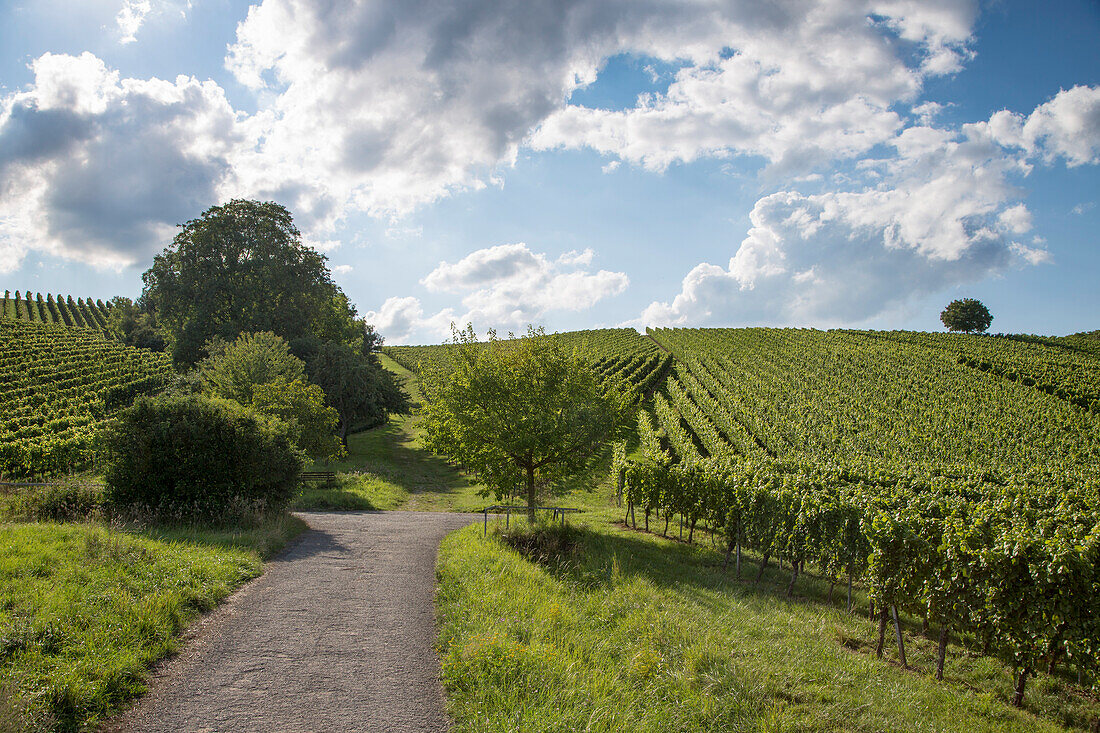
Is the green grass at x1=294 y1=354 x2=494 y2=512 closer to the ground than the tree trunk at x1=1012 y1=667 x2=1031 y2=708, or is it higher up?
closer to the ground

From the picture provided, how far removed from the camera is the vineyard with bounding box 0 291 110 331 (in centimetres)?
10837

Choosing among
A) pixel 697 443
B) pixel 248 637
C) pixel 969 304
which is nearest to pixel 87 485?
pixel 248 637

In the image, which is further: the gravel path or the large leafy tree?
the large leafy tree

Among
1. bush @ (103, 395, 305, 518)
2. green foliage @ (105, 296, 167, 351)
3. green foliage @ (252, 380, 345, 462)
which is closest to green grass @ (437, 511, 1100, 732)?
bush @ (103, 395, 305, 518)

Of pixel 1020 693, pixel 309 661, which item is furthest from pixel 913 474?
pixel 309 661

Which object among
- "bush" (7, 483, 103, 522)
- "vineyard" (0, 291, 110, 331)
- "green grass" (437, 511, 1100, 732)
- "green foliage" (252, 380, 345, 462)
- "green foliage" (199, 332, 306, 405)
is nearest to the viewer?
"green grass" (437, 511, 1100, 732)

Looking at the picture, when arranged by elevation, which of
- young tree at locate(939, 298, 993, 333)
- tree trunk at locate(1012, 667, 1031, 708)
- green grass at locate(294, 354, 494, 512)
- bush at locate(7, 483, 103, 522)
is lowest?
green grass at locate(294, 354, 494, 512)

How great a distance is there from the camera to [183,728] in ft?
16.8

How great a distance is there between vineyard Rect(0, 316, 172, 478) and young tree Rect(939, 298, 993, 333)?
101842 mm

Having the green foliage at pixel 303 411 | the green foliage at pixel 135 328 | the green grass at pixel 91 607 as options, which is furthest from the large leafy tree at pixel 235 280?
the green grass at pixel 91 607

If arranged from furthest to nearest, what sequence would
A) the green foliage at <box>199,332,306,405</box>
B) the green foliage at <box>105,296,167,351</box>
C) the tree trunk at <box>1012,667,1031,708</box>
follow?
the green foliage at <box>105,296,167,351</box> → the green foliage at <box>199,332,306,405</box> → the tree trunk at <box>1012,667,1031,708</box>

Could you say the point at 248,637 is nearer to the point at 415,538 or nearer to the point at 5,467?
the point at 415,538

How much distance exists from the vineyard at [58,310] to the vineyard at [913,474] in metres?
120

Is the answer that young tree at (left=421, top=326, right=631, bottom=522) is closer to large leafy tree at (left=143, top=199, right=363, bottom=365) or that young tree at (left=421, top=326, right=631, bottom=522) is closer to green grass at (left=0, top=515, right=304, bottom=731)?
green grass at (left=0, top=515, right=304, bottom=731)
